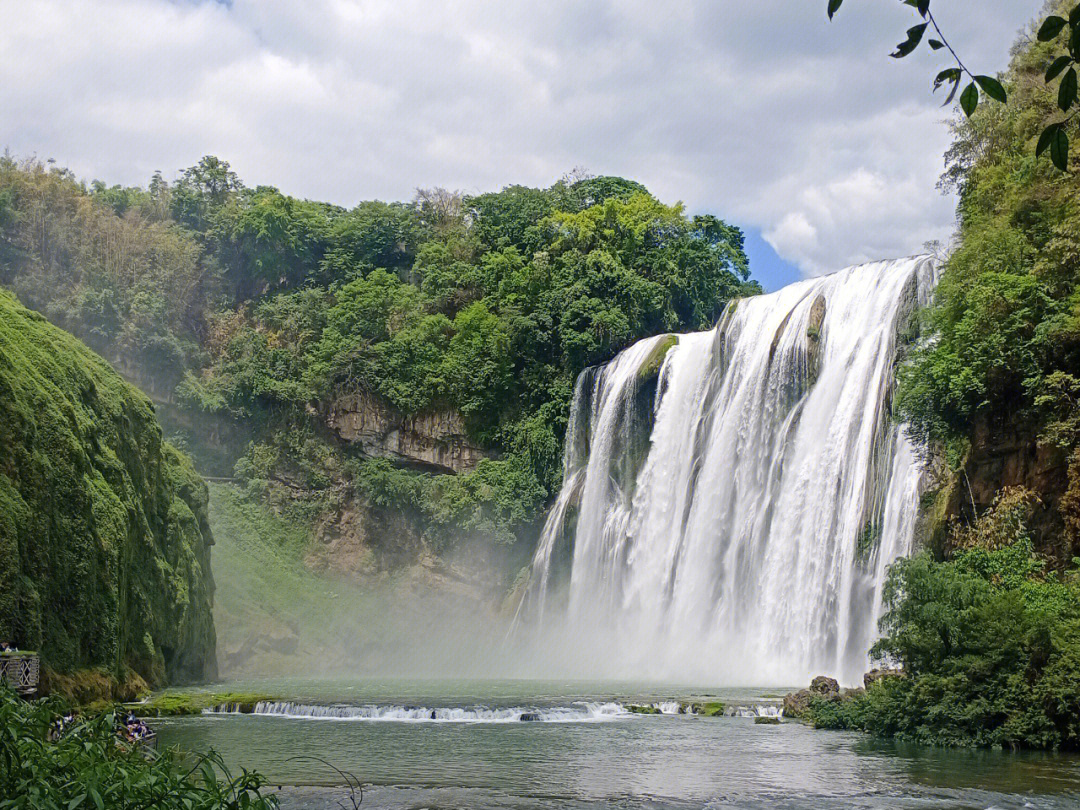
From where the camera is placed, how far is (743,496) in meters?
36.2

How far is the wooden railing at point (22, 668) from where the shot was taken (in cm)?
1686

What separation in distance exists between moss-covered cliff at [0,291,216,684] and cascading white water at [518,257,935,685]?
1464 centimetres

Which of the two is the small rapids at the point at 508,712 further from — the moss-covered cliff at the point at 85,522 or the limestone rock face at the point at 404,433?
the limestone rock face at the point at 404,433

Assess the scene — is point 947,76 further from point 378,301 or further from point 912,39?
point 378,301

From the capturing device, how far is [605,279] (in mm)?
51250

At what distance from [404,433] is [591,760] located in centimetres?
3617

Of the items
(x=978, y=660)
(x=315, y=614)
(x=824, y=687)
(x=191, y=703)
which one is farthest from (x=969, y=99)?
(x=315, y=614)

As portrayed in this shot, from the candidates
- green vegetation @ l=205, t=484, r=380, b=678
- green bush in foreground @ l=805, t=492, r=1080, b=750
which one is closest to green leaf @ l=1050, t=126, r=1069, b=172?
green bush in foreground @ l=805, t=492, r=1080, b=750

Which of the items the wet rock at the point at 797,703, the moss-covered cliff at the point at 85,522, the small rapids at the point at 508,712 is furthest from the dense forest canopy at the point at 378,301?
the wet rock at the point at 797,703

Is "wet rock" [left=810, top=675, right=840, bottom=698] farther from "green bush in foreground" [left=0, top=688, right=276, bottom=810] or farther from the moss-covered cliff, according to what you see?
"green bush in foreground" [left=0, top=688, right=276, bottom=810]

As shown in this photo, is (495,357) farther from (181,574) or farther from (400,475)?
(181,574)

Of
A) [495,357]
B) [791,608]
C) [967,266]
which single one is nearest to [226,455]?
[495,357]

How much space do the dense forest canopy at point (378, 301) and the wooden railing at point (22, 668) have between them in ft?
103

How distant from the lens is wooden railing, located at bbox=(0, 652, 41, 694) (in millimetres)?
16859
